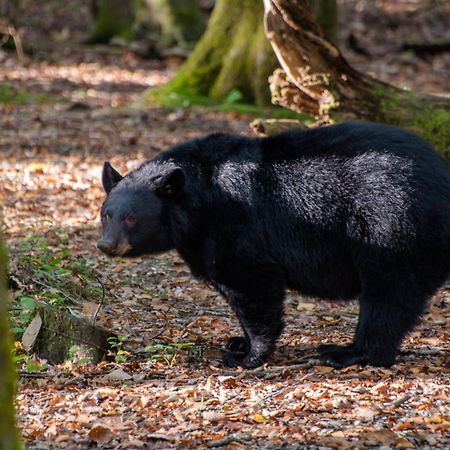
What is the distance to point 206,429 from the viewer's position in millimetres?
5070

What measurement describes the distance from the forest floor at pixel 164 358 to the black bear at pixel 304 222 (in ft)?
1.46

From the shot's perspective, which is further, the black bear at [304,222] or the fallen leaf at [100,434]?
the black bear at [304,222]

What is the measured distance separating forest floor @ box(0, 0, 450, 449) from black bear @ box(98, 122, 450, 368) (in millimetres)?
445

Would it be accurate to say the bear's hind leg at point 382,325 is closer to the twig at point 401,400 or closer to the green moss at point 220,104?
the twig at point 401,400

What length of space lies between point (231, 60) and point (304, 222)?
896 centimetres

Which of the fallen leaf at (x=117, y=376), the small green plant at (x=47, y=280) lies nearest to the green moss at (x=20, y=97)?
the small green plant at (x=47, y=280)

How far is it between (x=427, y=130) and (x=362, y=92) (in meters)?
0.84

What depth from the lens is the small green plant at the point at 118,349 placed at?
6.36 meters

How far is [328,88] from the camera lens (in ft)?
29.5

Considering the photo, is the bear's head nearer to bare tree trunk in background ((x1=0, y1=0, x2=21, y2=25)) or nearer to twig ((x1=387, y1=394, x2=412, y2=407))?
twig ((x1=387, y1=394, x2=412, y2=407))

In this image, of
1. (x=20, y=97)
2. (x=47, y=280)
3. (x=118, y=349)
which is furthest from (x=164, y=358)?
(x=20, y=97)

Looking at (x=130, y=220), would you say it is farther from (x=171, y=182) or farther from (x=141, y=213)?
(x=171, y=182)

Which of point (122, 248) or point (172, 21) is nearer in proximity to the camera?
point (122, 248)

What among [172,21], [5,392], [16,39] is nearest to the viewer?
[5,392]
